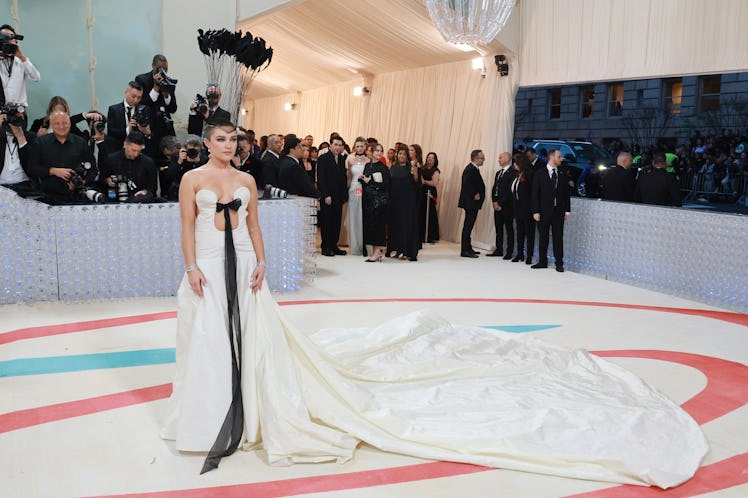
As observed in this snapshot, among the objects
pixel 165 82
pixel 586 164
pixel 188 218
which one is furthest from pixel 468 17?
pixel 586 164

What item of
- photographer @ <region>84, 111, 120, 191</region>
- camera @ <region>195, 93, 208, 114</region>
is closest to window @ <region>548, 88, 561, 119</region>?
camera @ <region>195, 93, 208, 114</region>

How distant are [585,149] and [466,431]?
7173 millimetres

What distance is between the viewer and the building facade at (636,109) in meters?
7.78

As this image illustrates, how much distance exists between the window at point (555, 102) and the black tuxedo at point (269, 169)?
382 cm

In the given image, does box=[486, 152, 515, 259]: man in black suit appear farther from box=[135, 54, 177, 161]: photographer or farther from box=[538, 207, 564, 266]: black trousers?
box=[135, 54, 177, 161]: photographer

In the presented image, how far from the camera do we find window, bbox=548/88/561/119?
9.75 meters

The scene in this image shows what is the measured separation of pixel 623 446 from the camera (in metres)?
3.22

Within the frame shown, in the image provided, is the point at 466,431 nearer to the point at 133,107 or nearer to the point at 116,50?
the point at 133,107

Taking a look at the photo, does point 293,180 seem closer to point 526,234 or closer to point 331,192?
point 331,192

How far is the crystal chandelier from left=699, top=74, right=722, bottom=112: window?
348 cm

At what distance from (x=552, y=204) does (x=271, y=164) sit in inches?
126

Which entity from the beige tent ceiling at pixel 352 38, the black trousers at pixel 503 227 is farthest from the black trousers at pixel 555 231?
the beige tent ceiling at pixel 352 38

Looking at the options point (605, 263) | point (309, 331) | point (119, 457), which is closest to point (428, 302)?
point (309, 331)

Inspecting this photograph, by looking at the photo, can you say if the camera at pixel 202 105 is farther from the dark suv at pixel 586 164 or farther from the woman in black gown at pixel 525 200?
the dark suv at pixel 586 164
